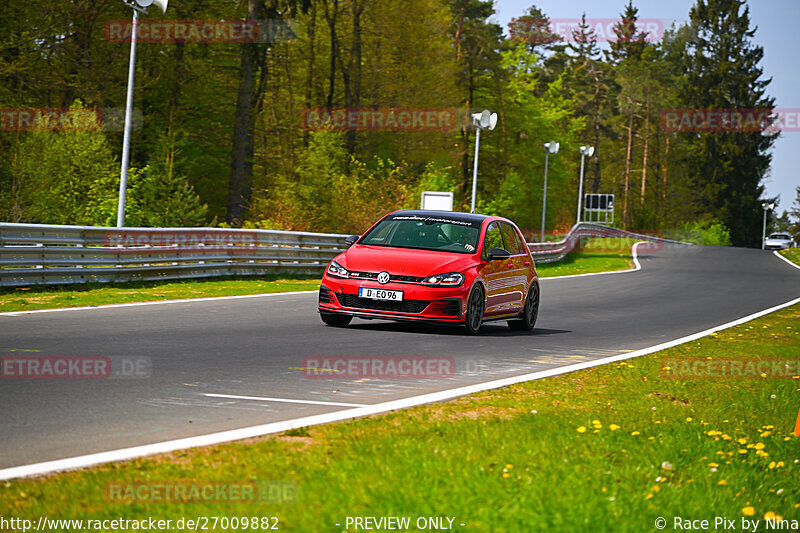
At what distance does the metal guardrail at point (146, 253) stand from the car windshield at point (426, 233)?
19.5ft

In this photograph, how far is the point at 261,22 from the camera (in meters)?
36.6

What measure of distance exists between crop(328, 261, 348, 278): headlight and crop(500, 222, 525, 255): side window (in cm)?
295

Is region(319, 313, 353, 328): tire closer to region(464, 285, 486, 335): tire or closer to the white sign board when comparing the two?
region(464, 285, 486, 335): tire

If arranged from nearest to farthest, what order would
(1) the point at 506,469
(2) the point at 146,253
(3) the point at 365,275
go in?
(1) the point at 506,469, (3) the point at 365,275, (2) the point at 146,253

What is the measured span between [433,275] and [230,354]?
358 cm

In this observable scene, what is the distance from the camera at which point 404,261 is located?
530 inches

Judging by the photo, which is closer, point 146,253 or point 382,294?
point 382,294

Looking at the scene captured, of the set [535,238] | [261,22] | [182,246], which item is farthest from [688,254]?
[182,246]

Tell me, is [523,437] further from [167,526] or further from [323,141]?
[323,141]

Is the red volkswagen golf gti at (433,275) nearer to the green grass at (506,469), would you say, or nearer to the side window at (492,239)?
the side window at (492,239)

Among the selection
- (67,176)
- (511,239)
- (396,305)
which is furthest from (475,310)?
(67,176)

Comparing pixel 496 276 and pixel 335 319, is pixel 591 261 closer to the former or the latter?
pixel 496 276

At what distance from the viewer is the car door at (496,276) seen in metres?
14.3

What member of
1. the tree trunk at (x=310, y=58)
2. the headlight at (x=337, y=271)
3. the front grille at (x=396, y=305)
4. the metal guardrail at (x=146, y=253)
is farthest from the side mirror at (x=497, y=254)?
the tree trunk at (x=310, y=58)
